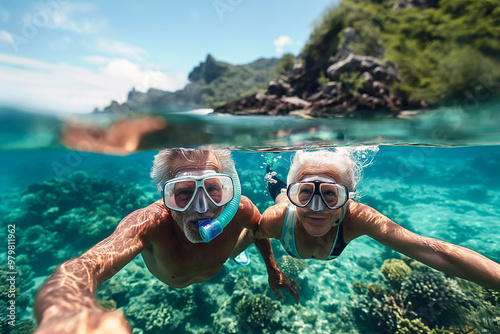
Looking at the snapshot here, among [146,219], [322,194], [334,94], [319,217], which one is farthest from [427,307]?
[146,219]

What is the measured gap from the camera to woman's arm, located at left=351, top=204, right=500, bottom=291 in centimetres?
249

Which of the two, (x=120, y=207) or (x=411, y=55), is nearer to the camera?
(x=411, y=55)

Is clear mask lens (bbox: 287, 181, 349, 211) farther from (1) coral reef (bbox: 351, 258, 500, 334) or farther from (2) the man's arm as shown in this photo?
(1) coral reef (bbox: 351, 258, 500, 334)

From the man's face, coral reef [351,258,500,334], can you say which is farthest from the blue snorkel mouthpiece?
coral reef [351,258,500,334]

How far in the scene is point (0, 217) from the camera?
13578 mm

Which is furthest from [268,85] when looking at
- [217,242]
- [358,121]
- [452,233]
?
[452,233]

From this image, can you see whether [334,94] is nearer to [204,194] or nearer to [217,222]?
Answer: [204,194]

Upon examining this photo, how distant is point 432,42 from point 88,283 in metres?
6.00

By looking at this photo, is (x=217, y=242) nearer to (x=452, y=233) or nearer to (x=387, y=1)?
(x=387, y=1)

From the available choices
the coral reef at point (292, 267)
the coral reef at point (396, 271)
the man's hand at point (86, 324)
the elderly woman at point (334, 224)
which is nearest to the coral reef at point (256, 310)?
the coral reef at point (292, 267)

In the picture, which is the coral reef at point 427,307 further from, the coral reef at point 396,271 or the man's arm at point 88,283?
the man's arm at point 88,283

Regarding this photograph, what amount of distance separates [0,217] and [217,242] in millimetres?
18425

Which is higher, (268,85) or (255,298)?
(268,85)

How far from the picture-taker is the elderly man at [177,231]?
2.07m
